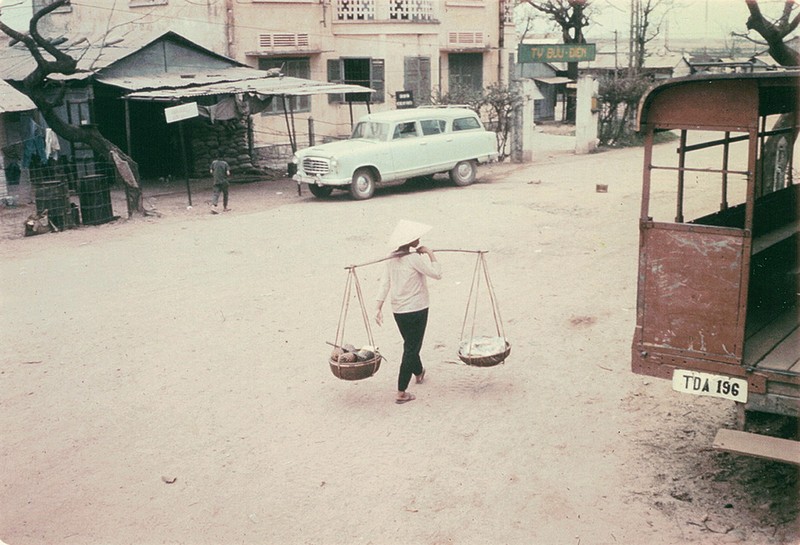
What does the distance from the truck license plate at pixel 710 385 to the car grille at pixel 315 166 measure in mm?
12725

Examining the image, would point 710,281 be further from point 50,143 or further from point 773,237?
point 50,143

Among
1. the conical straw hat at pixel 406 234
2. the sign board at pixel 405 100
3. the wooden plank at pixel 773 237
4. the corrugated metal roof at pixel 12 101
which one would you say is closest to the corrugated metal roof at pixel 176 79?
the corrugated metal roof at pixel 12 101

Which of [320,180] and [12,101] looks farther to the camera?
[320,180]

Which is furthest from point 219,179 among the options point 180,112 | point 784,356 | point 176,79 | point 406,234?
point 784,356

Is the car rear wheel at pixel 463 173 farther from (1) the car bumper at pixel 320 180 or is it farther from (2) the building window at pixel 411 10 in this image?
(2) the building window at pixel 411 10

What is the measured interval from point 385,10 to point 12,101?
520 inches

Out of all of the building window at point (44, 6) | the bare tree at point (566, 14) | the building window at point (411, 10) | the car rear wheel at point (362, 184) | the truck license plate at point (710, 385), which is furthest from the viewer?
the bare tree at point (566, 14)

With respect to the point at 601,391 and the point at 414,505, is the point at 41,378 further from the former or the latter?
the point at 601,391

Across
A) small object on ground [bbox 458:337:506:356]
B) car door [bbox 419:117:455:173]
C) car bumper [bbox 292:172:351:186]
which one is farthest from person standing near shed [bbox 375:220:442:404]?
car door [bbox 419:117:455:173]

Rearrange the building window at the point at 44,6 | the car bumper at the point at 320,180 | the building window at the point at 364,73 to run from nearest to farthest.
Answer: the car bumper at the point at 320,180, the building window at the point at 44,6, the building window at the point at 364,73

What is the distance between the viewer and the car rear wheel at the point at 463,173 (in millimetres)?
19234

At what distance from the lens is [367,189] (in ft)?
58.0

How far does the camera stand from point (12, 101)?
1683cm

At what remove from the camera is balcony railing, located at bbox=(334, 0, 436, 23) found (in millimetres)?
25859
